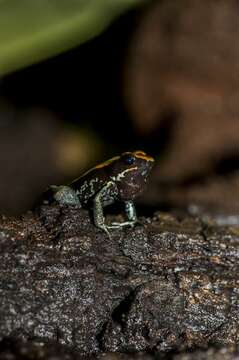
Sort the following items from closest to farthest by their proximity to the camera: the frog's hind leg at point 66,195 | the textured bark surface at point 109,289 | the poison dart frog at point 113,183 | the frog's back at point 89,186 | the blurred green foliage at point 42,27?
the textured bark surface at point 109,289
the frog's hind leg at point 66,195
the poison dart frog at point 113,183
the frog's back at point 89,186
the blurred green foliage at point 42,27

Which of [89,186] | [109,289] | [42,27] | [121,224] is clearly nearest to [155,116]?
[42,27]

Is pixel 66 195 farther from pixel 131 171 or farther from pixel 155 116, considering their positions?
pixel 155 116

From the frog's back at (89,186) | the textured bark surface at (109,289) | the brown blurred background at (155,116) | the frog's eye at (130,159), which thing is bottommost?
the textured bark surface at (109,289)

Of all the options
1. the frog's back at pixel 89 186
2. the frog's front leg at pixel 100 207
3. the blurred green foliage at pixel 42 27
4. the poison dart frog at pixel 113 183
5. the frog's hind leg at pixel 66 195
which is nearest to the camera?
the frog's front leg at pixel 100 207

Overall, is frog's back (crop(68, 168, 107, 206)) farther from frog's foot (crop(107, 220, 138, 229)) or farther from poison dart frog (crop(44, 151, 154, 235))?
frog's foot (crop(107, 220, 138, 229))

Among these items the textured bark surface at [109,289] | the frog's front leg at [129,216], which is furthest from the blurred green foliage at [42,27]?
the textured bark surface at [109,289]

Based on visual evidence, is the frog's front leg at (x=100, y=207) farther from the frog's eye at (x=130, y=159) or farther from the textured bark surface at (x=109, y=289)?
the frog's eye at (x=130, y=159)

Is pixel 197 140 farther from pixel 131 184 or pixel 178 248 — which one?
pixel 178 248

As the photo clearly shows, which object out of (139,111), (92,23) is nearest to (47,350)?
(92,23)
